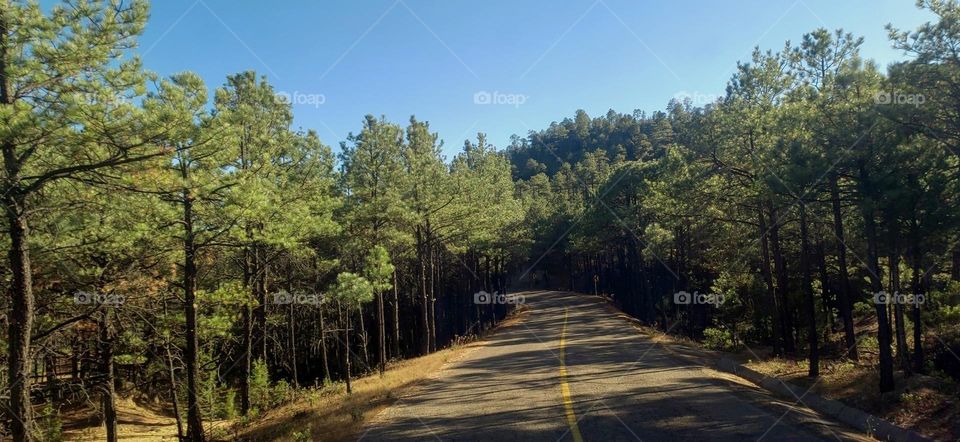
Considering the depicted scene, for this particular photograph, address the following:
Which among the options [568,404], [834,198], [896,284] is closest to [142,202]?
[568,404]

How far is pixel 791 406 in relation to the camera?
1064 centimetres

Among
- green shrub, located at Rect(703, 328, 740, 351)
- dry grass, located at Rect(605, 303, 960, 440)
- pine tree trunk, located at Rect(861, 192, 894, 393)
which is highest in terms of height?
pine tree trunk, located at Rect(861, 192, 894, 393)

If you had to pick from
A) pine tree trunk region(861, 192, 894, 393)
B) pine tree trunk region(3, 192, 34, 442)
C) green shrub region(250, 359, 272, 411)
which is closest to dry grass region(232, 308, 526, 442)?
pine tree trunk region(3, 192, 34, 442)

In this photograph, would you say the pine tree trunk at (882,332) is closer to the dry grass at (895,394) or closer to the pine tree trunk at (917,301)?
the dry grass at (895,394)

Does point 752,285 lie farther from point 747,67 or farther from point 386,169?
point 386,169

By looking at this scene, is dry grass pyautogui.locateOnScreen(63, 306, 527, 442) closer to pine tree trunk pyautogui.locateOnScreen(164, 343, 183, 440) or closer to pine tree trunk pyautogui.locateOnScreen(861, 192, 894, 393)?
pine tree trunk pyautogui.locateOnScreen(164, 343, 183, 440)

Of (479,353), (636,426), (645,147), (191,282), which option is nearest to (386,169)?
(479,353)

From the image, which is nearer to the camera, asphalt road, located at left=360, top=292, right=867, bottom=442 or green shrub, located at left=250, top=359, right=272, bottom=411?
asphalt road, located at left=360, top=292, right=867, bottom=442

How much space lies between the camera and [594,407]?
1058cm

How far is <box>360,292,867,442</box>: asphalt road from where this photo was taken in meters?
8.65

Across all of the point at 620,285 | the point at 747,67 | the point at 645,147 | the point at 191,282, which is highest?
the point at 645,147

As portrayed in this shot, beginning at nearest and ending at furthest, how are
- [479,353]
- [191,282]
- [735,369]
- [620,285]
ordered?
1. [191,282]
2. [735,369]
3. [479,353]
4. [620,285]

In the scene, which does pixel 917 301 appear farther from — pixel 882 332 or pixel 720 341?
pixel 720 341

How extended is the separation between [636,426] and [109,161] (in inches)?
378
